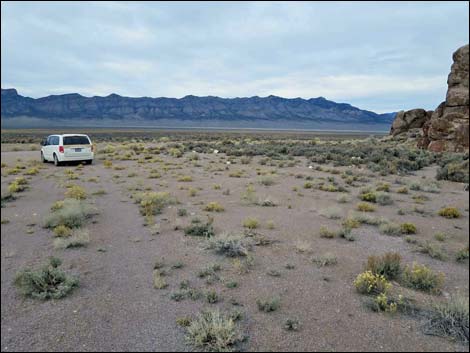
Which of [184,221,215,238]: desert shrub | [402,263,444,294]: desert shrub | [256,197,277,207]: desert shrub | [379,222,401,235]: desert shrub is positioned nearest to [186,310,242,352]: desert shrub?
[402,263,444,294]: desert shrub

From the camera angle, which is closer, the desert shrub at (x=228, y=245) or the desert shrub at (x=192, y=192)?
the desert shrub at (x=228, y=245)

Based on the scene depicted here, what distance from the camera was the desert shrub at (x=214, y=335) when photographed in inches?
138

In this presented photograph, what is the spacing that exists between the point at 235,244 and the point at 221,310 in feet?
7.17

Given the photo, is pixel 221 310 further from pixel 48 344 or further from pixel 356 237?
pixel 356 237

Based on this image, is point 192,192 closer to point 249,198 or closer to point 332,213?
point 249,198

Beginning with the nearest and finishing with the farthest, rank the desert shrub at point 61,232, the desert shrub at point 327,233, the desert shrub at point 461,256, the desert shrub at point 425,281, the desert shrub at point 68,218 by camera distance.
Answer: the desert shrub at point 425,281 → the desert shrub at point 461,256 → the desert shrub at point 61,232 → the desert shrub at point 327,233 → the desert shrub at point 68,218

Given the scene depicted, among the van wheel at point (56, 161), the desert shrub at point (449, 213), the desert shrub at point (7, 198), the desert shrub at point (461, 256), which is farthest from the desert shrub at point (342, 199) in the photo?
the van wheel at point (56, 161)

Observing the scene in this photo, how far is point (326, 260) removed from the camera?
5.88m

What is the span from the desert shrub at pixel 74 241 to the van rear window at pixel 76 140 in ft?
31.6

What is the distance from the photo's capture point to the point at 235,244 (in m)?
6.40

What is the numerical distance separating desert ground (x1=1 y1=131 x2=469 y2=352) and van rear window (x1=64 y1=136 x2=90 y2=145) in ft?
11.0

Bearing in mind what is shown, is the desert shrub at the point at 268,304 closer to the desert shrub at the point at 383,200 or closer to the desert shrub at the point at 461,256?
the desert shrub at the point at 461,256

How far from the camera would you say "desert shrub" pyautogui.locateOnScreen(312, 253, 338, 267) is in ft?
19.2

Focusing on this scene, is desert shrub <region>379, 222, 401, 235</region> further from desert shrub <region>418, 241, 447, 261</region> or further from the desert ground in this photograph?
desert shrub <region>418, 241, 447, 261</region>
